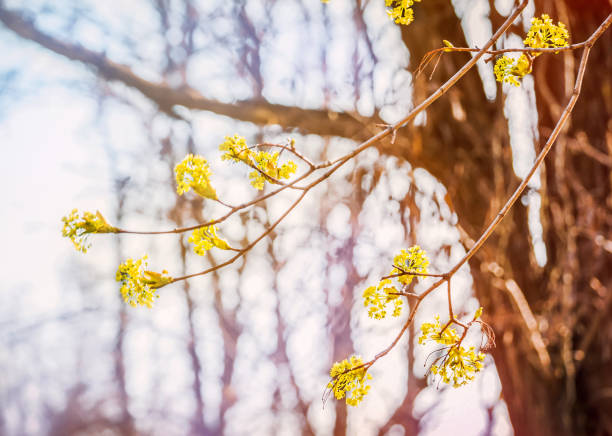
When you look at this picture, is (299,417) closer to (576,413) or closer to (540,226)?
(576,413)

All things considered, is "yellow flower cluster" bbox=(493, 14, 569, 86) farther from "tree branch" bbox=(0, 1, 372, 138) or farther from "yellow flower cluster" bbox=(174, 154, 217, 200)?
"tree branch" bbox=(0, 1, 372, 138)

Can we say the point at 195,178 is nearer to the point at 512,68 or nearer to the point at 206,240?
the point at 206,240

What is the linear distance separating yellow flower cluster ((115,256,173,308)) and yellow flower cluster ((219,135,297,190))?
0.20 meters

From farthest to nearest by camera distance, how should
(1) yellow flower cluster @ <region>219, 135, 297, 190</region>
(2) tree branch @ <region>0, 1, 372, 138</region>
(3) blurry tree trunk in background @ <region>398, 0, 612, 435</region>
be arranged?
1. (2) tree branch @ <region>0, 1, 372, 138</region>
2. (3) blurry tree trunk in background @ <region>398, 0, 612, 435</region>
3. (1) yellow flower cluster @ <region>219, 135, 297, 190</region>

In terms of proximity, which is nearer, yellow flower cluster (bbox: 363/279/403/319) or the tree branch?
yellow flower cluster (bbox: 363/279/403/319)

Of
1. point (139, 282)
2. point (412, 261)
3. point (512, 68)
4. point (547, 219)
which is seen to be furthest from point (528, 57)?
point (547, 219)

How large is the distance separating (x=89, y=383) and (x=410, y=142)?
3.85 metres

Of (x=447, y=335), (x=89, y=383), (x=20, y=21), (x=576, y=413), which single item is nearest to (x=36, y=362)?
(x=89, y=383)

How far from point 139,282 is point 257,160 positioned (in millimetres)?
262

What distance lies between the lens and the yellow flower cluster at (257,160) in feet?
2.37

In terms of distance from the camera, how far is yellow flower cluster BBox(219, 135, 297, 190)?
0.72m

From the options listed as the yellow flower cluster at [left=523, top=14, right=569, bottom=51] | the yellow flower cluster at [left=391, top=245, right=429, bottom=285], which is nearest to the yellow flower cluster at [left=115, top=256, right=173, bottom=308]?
the yellow flower cluster at [left=391, top=245, right=429, bottom=285]

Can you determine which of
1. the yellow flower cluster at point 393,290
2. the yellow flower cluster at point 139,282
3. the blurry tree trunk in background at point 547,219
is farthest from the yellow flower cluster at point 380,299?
the blurry tree trunk in background at point 547,219

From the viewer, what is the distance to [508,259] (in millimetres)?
2174
